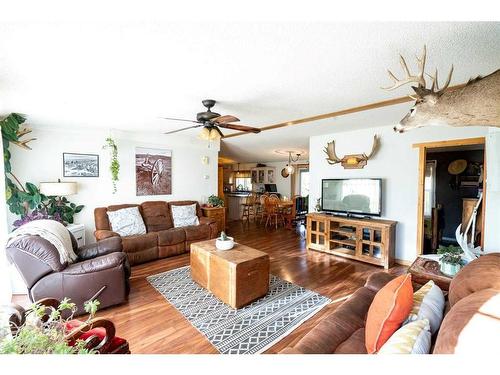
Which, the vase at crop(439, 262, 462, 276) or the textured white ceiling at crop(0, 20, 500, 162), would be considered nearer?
the textured white ceiling at crop(0, 20, 500, 162)

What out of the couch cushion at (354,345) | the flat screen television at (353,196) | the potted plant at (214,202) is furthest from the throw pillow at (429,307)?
the potted plant at (214,202)

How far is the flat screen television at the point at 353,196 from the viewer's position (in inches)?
156

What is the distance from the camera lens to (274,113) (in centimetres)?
338

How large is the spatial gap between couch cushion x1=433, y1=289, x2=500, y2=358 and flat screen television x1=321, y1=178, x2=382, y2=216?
127 inches

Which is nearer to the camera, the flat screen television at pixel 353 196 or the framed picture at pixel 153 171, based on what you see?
the flat screen television at pixel 353 196

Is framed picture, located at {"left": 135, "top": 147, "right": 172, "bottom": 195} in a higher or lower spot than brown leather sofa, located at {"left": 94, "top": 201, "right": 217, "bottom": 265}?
higher

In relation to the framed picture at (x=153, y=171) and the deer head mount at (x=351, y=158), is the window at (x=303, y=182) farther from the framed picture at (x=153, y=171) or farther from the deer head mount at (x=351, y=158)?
the framed picture at (x=153, y=171)

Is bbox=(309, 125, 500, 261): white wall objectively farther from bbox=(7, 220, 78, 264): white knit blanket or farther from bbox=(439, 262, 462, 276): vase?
bbox=(7, 220, 78, 264): white knit blanket

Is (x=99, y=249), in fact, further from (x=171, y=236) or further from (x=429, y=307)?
(x=429, y=307)

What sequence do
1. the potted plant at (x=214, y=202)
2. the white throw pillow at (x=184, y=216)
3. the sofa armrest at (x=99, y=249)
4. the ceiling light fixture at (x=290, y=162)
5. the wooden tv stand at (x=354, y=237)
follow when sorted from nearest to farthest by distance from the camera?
the sofa armrest at (x=99, y=249) < the wooden tv stand at (x=354, y=237) < the white throw pillow at (x=184, y=216) < the potted plant at (x=214, y=202) < the ceiling light fixture at (x=290, y=162)

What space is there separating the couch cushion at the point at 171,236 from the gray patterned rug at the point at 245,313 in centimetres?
93

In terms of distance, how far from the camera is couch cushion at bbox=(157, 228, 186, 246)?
13.1 ft

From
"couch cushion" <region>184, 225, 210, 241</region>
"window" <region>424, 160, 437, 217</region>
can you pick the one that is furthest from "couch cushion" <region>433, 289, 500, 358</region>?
"window" <region>424, 160, 437, 217</region>
